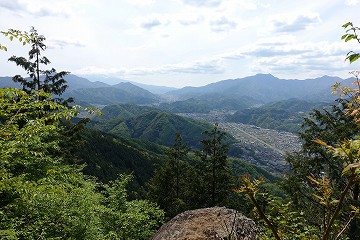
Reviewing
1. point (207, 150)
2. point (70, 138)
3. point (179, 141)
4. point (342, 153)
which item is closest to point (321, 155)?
point (207, 150)

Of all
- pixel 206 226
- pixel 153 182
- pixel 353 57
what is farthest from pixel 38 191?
pixel 153 182

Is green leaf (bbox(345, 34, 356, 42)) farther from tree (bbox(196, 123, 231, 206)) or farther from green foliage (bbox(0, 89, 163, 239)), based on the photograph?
tree (bbox(196, 123, 231, 206))

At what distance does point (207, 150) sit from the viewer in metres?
36.1

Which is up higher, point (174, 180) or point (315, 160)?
point (315, 160)

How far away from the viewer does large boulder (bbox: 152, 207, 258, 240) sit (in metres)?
14.1

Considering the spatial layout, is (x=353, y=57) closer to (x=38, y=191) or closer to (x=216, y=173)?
(x=38, y=191)

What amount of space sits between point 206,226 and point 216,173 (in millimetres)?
20762

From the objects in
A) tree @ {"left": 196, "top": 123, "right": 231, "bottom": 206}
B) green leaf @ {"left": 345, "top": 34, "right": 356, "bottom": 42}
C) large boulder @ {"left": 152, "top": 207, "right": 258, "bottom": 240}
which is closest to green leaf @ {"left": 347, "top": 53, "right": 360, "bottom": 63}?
green leaf @ {"left": 345, "top": 34, "right": 356, "bottom": 42}

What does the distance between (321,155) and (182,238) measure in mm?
17889

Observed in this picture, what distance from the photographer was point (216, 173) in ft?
117

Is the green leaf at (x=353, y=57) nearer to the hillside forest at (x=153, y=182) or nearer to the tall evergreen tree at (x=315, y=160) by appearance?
the hillside forest at (x=153, y=182)

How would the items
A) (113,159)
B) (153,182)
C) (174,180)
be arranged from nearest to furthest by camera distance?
(174,180) < (153,182) < (113,159)

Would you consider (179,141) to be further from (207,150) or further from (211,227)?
(211,227)

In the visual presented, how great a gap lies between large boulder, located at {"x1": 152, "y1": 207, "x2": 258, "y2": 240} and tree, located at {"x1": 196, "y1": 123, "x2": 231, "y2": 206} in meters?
A: 18.3
